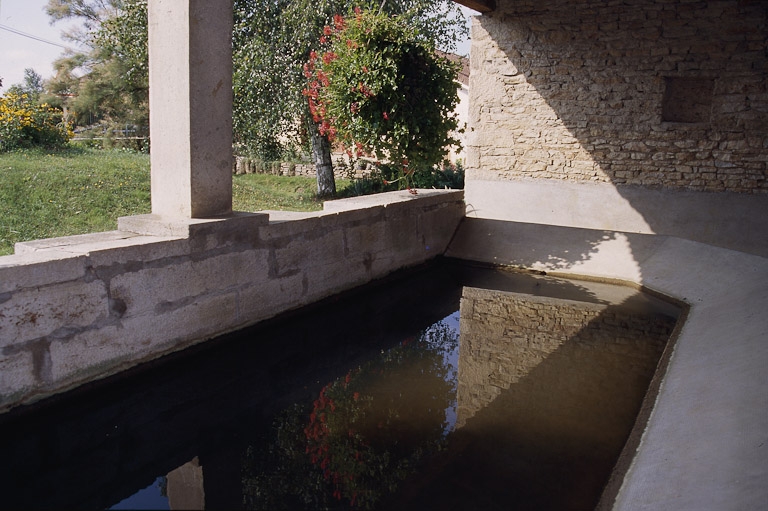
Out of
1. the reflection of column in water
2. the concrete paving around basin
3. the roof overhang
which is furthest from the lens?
the roof overhang

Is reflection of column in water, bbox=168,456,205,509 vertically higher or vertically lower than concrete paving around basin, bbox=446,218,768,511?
lower

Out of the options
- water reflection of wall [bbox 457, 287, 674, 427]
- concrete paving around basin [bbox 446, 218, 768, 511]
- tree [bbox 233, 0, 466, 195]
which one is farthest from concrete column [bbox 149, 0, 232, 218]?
tree [bbox 233, 0, 466, 195]

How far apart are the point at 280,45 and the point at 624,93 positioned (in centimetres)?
569

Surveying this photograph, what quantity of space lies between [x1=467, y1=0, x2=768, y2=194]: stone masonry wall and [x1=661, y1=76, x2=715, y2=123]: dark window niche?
11mm

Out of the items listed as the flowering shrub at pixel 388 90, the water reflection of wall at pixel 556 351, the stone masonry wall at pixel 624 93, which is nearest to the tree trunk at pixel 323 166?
the stone masonry wall at pixel 624 93

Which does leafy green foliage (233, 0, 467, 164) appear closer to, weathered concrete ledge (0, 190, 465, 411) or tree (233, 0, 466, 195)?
tree (233, 0, 466, 195)

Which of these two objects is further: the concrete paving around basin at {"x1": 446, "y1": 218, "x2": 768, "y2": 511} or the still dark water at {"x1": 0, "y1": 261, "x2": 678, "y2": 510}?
the still dark water at {"x1": 0, "y1": 261, "x2": 678, "y2": 510}

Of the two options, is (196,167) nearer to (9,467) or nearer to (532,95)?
(9,467)

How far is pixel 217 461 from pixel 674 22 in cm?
685

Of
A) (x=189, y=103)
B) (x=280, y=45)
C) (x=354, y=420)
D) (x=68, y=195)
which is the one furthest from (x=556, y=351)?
(x=280, y=45)

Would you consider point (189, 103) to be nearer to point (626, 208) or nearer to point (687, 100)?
point (626, 208)

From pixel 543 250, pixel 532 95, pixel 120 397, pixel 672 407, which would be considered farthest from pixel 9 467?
pixel 532 95

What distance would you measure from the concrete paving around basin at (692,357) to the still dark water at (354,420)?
23cm

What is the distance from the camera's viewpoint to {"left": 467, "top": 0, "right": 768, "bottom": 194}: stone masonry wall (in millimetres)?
6648
